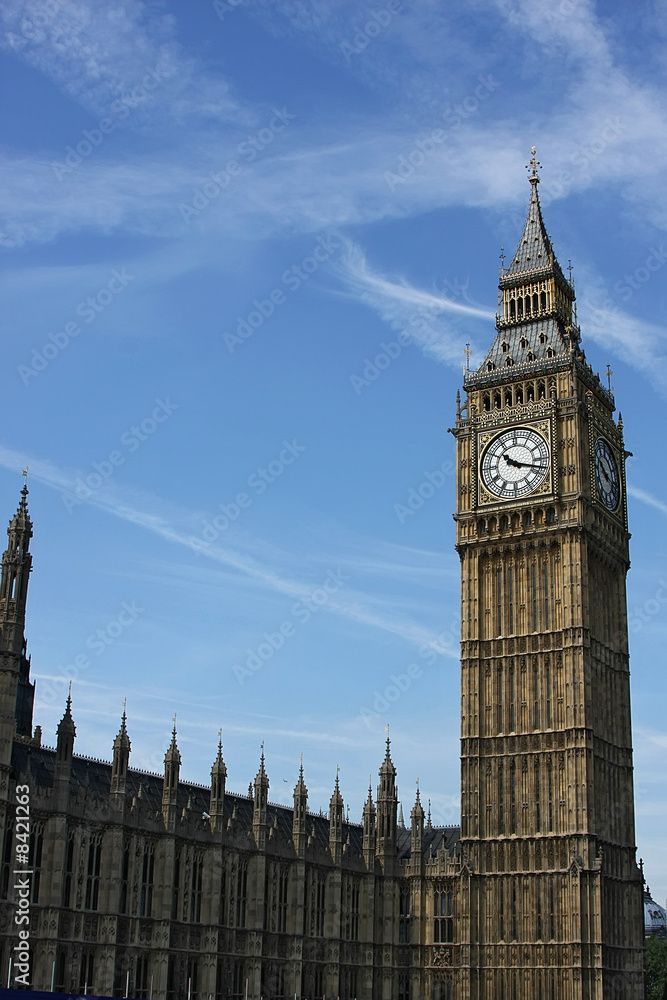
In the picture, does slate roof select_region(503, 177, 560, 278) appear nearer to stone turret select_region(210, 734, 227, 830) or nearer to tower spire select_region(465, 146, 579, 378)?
tower spire select_region(465, 146, 579, 378)

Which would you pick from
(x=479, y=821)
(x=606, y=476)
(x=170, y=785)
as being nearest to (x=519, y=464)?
(x=606, y=476)

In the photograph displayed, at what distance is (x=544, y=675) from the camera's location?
81.2 meters

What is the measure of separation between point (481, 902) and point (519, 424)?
31007mm

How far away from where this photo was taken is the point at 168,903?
6400 centimetres

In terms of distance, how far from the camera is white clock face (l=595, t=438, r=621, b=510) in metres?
86.8

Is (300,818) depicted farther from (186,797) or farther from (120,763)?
(120,763)

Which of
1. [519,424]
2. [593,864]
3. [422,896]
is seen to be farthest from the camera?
[519,424]

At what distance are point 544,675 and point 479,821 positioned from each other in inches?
394

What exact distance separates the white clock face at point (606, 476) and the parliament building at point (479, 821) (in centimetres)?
25

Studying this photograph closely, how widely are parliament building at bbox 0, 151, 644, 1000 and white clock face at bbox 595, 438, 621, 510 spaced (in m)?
0.25

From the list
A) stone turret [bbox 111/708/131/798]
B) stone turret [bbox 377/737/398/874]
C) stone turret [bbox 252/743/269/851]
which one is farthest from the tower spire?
stone turret [bbox 111/708/131/798]

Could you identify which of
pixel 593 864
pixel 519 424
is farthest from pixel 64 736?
pixel 519 424

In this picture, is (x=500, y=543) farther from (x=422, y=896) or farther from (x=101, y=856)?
(x=101, y=856)

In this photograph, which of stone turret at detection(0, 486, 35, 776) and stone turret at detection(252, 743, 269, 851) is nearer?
stone turret at detection(0, 486, 35, 776)
